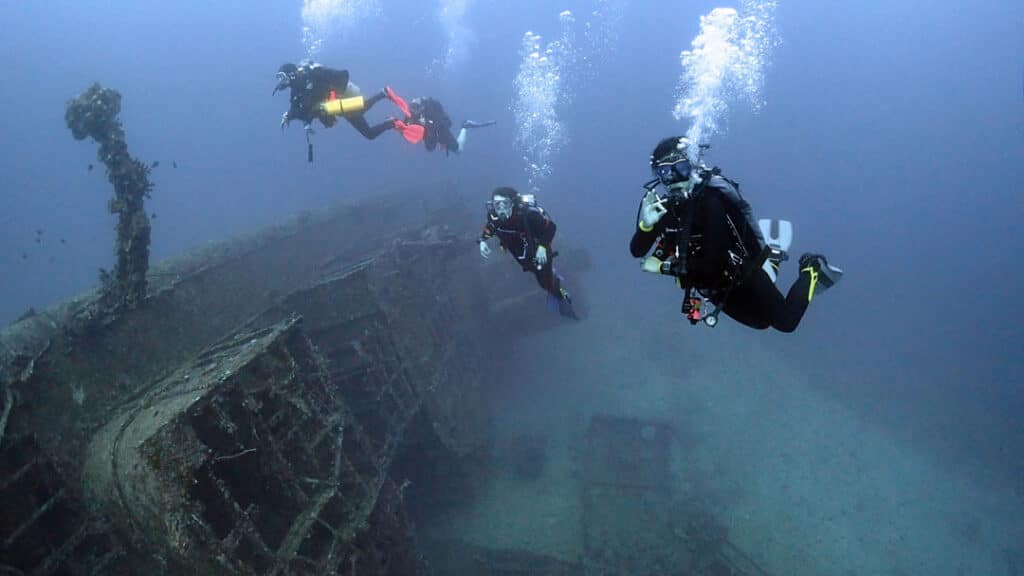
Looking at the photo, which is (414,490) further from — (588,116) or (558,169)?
(588,116)

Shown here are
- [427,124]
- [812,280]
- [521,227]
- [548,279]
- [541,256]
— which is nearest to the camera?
[812,280]

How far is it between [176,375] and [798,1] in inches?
6676

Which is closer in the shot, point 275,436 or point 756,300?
point 756,300

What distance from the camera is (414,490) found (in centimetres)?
1157

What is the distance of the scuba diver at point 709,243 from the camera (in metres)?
4.04

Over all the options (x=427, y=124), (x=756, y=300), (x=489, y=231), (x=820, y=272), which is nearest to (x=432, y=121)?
(x=427, y=124)

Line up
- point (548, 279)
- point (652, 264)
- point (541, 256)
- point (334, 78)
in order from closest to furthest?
1. point (652, 264)
2. point (541, 256)
3. point (548, 279)
4. point (334, 78)

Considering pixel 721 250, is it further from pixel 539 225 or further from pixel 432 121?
pixel 432 121

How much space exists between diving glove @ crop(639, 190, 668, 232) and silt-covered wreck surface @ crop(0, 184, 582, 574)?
14.2 ft

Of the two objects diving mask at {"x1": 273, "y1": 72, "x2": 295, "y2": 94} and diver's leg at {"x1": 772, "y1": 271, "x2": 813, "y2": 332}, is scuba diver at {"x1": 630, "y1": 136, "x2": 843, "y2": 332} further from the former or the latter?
diving mask at {"x1": 273, "y1": 72, "x2": 295, "y2": 94}

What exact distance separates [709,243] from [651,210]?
1.74 ft

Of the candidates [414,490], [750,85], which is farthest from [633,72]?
[414,490]

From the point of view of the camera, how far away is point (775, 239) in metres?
4.54

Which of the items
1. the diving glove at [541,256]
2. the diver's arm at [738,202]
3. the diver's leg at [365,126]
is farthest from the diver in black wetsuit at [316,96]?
the diver's arm at [738,202]
